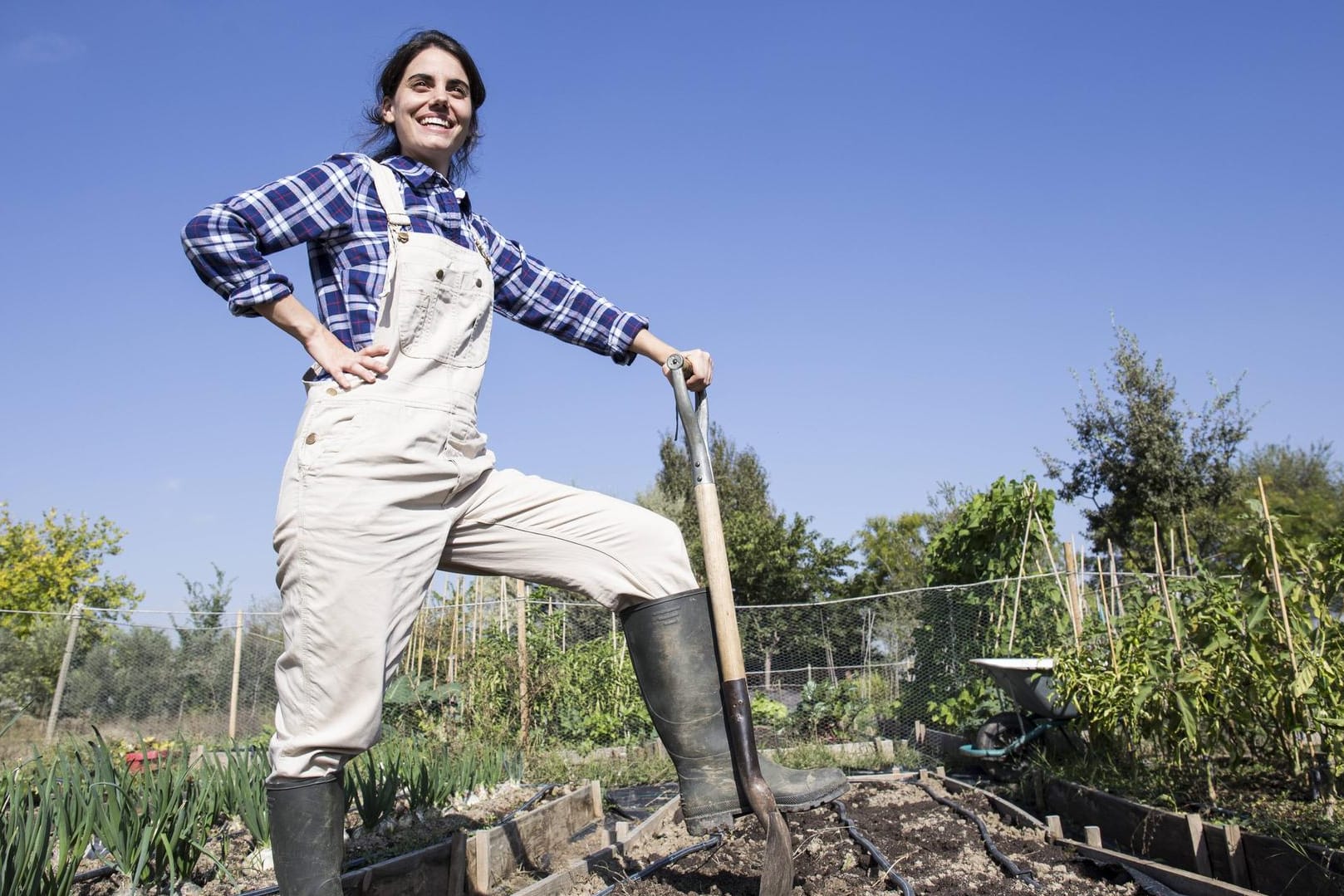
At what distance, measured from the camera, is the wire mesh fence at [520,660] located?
297 inches

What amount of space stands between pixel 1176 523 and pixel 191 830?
1592cm

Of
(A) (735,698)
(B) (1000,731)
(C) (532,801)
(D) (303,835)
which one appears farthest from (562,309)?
(B) (1000,731)

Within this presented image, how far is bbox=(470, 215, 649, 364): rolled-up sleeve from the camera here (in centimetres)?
224

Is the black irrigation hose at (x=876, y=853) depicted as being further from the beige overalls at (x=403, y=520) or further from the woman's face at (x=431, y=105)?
the woman's face at (x=431, y=105)

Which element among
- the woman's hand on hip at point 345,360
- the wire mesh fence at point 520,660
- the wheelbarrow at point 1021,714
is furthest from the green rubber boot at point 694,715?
the wire mesh fence at point 520,660

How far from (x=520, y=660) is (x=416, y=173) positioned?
605 centimetres

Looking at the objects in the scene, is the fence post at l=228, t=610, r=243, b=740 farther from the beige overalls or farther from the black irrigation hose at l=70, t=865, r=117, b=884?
the beige overalls

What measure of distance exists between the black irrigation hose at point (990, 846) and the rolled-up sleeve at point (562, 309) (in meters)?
1.85

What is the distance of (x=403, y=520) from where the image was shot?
66.9 inches

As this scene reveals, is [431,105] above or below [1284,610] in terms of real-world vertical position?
above

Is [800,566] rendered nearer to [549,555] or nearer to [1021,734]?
[1021,734]

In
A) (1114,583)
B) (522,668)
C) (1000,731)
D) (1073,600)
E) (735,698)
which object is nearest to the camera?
(735,698)

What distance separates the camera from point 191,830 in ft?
8.26

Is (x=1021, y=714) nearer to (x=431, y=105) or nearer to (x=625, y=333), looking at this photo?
(x=625, y=333)
